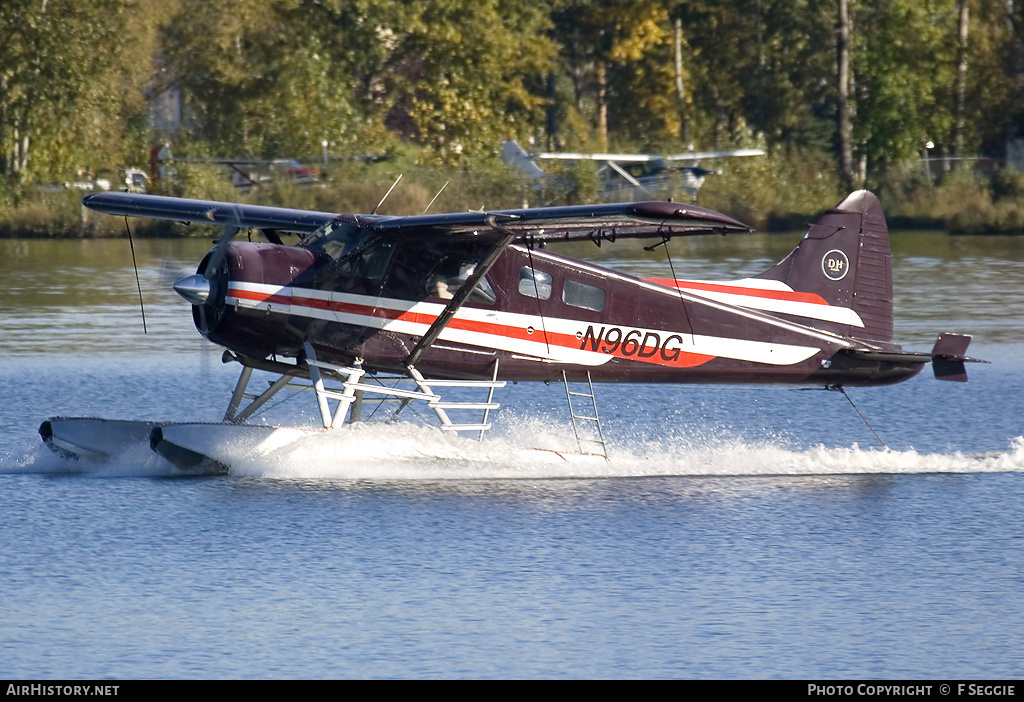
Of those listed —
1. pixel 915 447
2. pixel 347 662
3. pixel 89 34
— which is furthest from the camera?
pixel 89 34

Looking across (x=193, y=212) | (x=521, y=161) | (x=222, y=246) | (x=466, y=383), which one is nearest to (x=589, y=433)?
(x=466, y=383)

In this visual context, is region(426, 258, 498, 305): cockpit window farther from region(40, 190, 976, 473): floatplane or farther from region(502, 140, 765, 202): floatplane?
region(502, 140, 765, 202): floatplane

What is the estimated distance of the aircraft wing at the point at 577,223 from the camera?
9.57 meters

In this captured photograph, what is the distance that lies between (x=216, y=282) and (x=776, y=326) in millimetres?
4709

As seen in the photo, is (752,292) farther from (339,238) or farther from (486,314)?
(339,238)

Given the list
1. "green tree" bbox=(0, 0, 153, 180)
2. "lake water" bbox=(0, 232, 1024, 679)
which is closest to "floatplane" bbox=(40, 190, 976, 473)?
"lake water" bbox=(0, 232, 1024, 679)

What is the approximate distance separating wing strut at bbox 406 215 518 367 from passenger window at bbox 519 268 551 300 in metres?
0.30

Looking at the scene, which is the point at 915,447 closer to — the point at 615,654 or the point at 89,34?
the point at 615,654

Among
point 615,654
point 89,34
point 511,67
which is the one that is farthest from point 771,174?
point 615,654

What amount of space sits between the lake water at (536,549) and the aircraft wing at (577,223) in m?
1.69

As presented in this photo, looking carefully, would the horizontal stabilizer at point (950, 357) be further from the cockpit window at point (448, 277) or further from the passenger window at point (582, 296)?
the cockpit window at point (448, 277)

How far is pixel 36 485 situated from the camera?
1107cm

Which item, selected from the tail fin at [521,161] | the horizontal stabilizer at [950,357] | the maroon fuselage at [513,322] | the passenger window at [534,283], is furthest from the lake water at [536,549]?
the tail fin at [521,161]

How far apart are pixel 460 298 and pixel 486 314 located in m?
0.43
